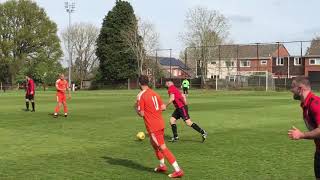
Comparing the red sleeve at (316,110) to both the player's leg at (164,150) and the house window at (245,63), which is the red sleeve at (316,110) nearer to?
the player's leg at (164,150)

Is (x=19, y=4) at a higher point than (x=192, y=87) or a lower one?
higher

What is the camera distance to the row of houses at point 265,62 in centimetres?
8088

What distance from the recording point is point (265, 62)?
95.6 m

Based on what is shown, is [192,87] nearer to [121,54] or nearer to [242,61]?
[121,54]

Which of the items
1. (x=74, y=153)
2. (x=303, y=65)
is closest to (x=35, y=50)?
(x=303, y=65)

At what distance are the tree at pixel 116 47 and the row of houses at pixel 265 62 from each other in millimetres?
7720

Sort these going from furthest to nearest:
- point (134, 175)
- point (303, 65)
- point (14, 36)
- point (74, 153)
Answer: point (14, 36)
point (303, 65)
point (74, 153)
point (134, 175)

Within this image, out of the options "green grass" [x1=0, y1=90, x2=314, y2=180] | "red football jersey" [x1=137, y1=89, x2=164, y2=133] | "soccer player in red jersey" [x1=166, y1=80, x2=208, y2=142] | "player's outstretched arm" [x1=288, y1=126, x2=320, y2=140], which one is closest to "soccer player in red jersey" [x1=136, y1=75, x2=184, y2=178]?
"red football jersey" [x1=137, y1=89, x2=164, y2=133]

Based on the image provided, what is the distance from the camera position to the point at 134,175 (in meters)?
9.54

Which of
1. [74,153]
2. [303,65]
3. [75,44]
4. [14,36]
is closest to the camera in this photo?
[74,153]

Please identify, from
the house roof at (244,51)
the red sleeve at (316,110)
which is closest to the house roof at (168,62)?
the house roof at (244,51)

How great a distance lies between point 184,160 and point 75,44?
104 m

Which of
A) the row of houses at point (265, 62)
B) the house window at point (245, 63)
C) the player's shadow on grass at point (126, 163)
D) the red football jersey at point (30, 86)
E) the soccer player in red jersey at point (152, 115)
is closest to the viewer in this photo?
the soccer player in red jersey at point (152, 115)

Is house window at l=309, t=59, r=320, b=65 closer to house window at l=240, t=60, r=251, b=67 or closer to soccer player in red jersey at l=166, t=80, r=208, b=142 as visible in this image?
house window at l=240, t=60, r=251, b=67
